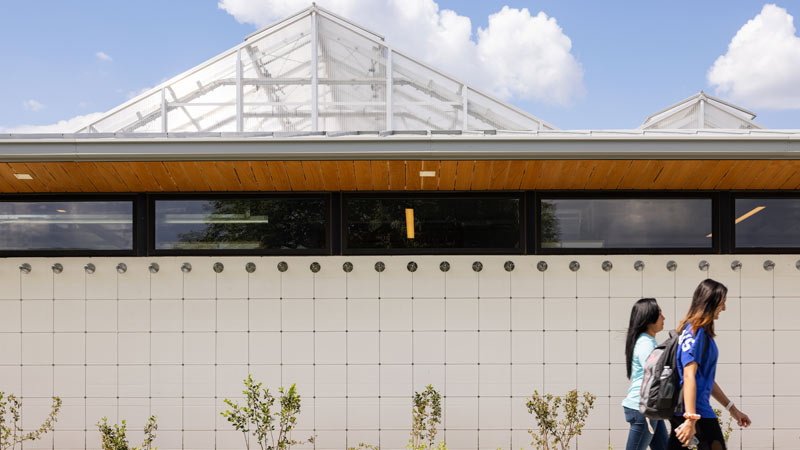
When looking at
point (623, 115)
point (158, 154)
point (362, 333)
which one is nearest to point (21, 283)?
point (158, 154)

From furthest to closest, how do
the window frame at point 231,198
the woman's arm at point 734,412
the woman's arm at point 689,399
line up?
the window frame at point 231,198, the woman's arm at point 734,412, the woman's arm at point 689,399

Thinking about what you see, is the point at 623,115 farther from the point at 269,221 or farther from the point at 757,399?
the point at 269,221

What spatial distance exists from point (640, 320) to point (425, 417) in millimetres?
1860

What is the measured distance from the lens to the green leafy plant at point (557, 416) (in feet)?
12.6

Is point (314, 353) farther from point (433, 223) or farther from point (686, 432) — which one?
point (686, 432)

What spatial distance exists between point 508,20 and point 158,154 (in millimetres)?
36026

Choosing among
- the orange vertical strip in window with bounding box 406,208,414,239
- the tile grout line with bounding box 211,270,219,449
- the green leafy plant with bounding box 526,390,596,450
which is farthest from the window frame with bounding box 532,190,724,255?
the tile grout line with bounding box 211,270,219,449

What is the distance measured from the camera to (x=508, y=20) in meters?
35.1

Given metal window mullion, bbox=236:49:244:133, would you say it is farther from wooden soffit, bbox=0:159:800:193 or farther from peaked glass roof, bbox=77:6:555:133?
wooden soffit, bbox=0:159:800:193

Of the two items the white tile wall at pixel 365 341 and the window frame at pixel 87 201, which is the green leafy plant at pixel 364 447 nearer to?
the white tile wall at pixel 365 341

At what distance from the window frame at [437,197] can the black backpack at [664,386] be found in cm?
161

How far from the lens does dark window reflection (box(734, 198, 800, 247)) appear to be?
4.02m

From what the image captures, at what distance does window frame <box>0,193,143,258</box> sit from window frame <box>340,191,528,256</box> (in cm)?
167

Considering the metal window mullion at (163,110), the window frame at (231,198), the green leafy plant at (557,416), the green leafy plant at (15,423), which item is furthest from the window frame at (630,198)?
the green leafy plant at (15,423)
